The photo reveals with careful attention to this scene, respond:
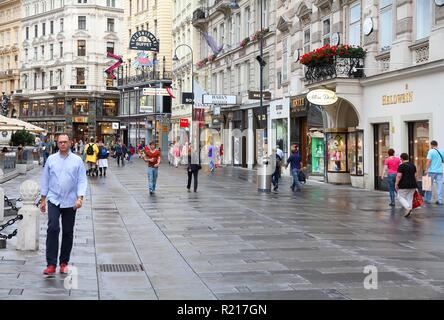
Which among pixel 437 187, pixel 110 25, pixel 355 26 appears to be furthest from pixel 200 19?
pixel 110 25

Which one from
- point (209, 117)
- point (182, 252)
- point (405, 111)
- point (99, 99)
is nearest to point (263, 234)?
point (182, 252)

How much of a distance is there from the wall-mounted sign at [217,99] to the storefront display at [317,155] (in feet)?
31.7

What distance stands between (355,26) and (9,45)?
82.2m

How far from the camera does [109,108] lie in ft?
285

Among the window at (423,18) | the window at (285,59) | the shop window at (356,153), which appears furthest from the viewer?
the window at (285,59)

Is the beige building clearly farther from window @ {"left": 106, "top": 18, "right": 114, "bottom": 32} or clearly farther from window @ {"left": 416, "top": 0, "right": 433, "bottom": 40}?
window @ {"left": 416, "top": 0, "right": 433, "bottom": 40}

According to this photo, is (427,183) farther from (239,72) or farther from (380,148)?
(239,72)

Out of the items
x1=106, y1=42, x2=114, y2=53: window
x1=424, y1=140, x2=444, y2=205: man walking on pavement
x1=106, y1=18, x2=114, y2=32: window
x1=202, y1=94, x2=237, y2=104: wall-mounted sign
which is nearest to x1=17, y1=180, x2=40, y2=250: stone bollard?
x1=424, y1=140, x2=444, y2=205: man walking on pavement

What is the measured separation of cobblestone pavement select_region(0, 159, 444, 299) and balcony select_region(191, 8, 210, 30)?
111 ft

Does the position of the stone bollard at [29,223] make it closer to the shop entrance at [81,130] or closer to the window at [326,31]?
the window at [326,31]

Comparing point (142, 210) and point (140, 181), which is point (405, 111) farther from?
point (140, 181)

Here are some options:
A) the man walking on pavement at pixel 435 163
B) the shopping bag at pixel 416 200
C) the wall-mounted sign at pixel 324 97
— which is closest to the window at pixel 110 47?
the wall-mounted sign at pixel 324 97

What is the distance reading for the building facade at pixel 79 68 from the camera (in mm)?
85438
